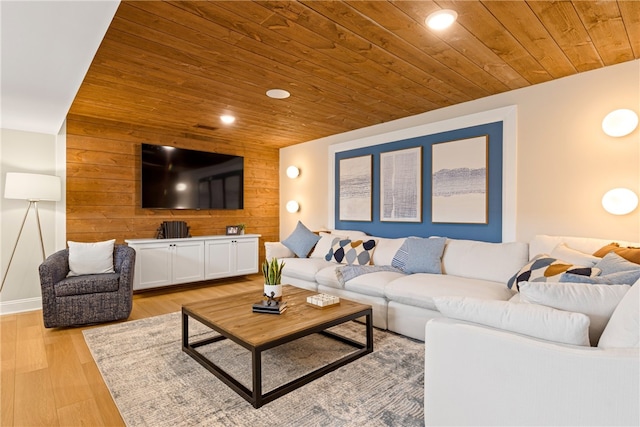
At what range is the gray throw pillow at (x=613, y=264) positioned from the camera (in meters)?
1.82

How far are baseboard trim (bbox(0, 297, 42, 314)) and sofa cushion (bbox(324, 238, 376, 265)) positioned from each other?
11.0 feet

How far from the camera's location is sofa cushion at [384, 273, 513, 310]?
2557mm

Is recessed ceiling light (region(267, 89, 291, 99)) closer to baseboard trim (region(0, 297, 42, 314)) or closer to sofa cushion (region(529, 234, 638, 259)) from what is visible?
sofa cushion (region(529, 234, 638, 259))

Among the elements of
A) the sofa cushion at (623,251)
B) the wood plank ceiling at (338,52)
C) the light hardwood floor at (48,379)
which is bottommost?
the light hardwood floor at (48,379)

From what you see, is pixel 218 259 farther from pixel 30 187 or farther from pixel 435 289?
pixel 435 289

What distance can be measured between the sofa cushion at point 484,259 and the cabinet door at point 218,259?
10.2ft

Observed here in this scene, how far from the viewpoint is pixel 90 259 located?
3.35 meters

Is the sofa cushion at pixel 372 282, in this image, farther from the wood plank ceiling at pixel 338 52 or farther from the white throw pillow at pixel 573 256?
the wood plank ceiling at pixel 338 52

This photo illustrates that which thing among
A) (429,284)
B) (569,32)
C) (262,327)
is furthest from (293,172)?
(569,32)

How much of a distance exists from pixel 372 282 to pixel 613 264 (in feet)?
5.70

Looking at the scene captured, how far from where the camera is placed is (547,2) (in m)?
1.83

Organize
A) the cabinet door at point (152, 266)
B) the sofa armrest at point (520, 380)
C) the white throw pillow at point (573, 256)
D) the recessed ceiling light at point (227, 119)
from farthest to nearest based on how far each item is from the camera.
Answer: the cabinet door at point (152, 266) < the recessed ceiling light at point (227, 119) < the white throw pillow at point (573, 256) < the sofa armrest at point (520, 380)

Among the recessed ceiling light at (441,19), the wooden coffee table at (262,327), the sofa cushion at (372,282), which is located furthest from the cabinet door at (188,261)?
the recessed ceiling light at (441,19)

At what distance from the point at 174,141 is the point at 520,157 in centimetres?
434
